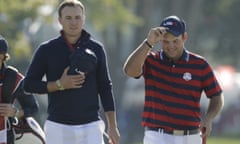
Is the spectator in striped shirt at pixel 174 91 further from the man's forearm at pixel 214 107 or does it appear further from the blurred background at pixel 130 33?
the blurred background at pixel 130 33

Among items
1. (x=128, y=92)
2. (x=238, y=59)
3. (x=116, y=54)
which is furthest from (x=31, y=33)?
(x=238, y=59)

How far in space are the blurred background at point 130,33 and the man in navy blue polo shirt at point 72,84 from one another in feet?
53.8

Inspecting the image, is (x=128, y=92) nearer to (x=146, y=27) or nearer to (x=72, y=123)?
(x=146, y=27)

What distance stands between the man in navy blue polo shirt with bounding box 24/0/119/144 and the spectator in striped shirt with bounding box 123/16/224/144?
1.82ft

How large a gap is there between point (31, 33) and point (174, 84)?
971 inches

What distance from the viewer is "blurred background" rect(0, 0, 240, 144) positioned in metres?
26.9

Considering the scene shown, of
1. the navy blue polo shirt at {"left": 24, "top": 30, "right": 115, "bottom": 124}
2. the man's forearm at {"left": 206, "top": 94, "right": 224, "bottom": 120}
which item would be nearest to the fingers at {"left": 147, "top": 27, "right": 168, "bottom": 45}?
the navy blue polo shirt at {"left": 24, "top": 30, "right": 115, "bottom": 124}

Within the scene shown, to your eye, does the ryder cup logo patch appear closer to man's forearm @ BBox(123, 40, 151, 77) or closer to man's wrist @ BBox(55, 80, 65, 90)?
man's forearm @ BBox(123, 40, 151, 77)

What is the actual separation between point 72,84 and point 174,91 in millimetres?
1160

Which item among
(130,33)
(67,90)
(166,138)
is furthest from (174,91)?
(130,33)

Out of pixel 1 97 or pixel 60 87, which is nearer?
pixel 60 87

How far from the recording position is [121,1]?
3544 cm

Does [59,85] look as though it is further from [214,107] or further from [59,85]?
[214,107]

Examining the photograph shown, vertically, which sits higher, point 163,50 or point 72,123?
point 163,50
